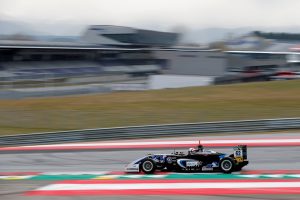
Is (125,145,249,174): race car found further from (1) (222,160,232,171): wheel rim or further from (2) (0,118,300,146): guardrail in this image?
(2) (0,118,300,146): guardrail

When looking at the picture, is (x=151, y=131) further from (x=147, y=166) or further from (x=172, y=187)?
(x=172, y=187)

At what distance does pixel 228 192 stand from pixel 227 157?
4.66 ft

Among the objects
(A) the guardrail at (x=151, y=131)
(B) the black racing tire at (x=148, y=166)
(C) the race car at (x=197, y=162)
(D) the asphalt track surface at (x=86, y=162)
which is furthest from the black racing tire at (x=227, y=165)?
(A) the guardrail at (x=151, y=131)

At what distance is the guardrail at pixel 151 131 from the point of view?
17.4m

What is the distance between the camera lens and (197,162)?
10.1m

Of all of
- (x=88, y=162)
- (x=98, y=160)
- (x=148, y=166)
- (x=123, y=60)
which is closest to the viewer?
(x=148, y=166)

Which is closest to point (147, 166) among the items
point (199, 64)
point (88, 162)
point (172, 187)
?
point (172, 187)

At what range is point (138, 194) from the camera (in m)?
8.71

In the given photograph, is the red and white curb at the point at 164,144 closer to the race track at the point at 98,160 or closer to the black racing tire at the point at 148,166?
the race track at the point at 98,160

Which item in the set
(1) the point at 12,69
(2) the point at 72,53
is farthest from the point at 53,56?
(1) the point at 12,69

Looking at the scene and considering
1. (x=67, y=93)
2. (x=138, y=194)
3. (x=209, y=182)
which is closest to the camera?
(x=138, y=194)

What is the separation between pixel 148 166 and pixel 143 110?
13.8 m

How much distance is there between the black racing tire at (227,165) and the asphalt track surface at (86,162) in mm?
872

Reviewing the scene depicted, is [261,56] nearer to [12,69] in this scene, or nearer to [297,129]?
[12,69]
